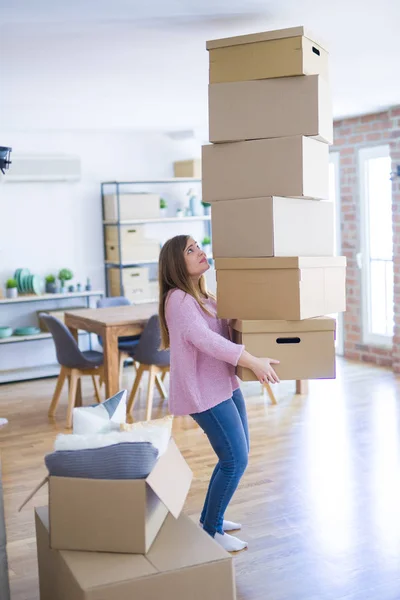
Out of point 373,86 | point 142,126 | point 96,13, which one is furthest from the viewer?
point 142,126

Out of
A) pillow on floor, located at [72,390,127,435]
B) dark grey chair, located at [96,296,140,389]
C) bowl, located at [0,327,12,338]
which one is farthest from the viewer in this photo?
bowl, located at [0,327,12,338]

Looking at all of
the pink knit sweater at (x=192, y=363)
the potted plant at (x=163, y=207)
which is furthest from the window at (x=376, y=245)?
the pink knit sweater at (x=192, y=363)

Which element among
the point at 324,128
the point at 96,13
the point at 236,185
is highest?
the point at 96,13

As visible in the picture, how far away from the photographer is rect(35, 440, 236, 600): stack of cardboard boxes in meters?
2.10

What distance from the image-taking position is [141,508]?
2221 millimetres

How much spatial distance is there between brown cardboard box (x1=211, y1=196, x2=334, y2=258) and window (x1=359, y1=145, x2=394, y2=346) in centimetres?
438

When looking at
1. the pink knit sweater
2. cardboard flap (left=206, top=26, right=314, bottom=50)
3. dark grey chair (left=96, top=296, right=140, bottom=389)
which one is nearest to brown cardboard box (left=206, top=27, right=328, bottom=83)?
cardboard flap (left=206, top=26, right=314, bottom=50)

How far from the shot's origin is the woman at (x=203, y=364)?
2.89 metres

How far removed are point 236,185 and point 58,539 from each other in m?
1.39

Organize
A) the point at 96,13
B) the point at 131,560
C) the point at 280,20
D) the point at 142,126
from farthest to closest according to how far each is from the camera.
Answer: the point at 142,126
the point at 280,20
the point at 96,13
the point at 131,560

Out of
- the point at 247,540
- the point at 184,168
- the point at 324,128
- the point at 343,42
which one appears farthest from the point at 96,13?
the point at 184,168

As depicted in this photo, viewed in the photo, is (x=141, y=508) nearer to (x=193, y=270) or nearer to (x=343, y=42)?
(x=193, y=270)

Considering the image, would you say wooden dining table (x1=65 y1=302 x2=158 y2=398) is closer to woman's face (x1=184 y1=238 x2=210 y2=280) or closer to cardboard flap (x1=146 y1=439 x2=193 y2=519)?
woman's face (x1=184 y1=238 x2=210 y2=280)

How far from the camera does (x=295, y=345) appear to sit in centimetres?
294
